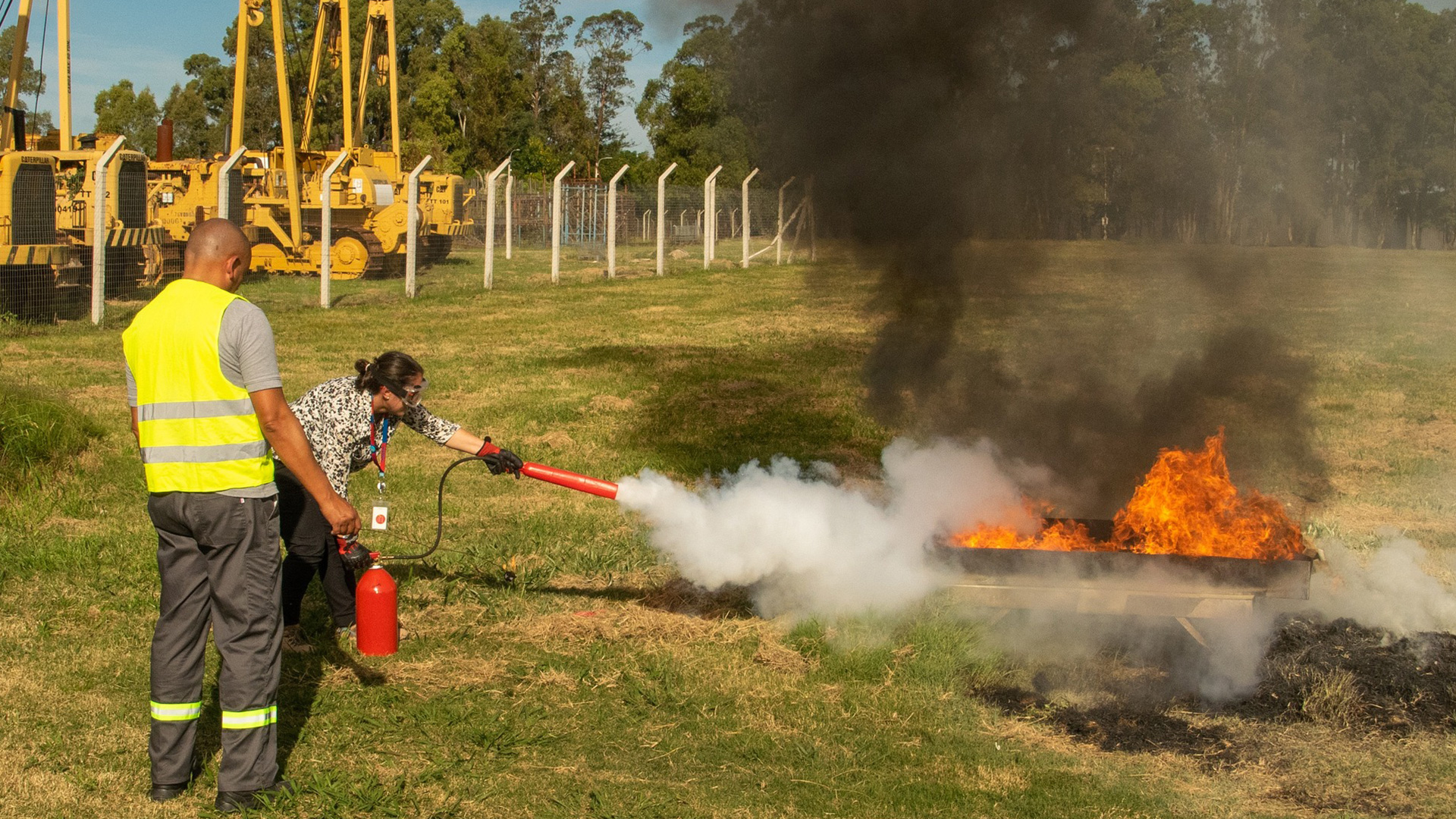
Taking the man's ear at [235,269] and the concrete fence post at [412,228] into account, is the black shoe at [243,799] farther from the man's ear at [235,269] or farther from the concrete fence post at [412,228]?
the concrete fence post at [412,228]

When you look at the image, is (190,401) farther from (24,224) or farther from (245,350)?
(24,224)

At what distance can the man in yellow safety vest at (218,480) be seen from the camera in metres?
3.79

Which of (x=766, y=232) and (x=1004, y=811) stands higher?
(x=766, y=232)

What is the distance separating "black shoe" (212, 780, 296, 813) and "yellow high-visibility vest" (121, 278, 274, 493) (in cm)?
107

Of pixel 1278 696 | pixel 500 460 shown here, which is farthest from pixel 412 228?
pixel 1278 696

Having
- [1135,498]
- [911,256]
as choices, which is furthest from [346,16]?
[1135,498]

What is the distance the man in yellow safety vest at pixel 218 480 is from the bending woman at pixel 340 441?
1335mm

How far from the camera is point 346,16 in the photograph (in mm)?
25969

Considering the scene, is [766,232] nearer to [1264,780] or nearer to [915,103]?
[915,103]

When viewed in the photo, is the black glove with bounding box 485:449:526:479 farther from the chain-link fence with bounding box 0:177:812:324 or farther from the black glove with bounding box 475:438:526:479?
the chain-link fence with bounding box 0:177:812:324

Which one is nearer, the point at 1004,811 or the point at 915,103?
the point at 1004,811

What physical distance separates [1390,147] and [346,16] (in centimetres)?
2358

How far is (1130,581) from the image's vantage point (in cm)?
569

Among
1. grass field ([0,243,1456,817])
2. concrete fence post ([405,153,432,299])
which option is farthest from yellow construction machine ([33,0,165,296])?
grass field ([0,243,1456,817])
